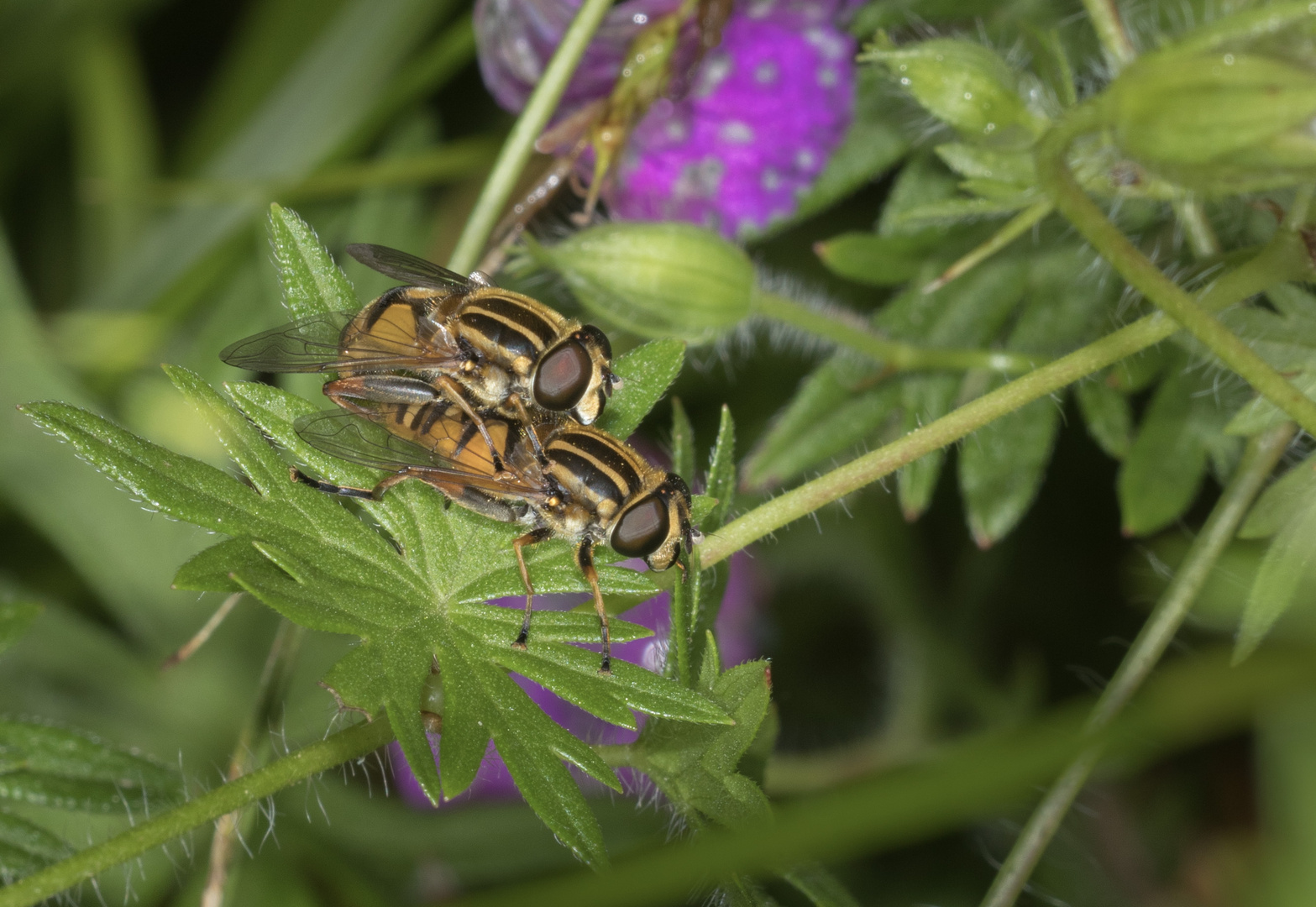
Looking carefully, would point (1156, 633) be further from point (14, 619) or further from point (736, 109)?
point (14, 619)

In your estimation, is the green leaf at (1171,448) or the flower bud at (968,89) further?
the green leaf at (1171,448)

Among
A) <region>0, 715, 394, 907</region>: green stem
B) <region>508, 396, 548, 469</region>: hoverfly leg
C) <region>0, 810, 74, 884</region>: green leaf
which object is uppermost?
<region>508, 396, 548, 469</region>: hoverfly leg

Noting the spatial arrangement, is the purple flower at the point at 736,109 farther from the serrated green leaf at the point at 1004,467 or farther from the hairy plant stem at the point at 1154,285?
the hairy plant stem at the point at 1154,285

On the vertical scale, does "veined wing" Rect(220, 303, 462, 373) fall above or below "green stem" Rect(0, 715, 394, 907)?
above

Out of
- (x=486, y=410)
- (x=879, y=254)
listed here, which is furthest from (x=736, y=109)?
(x=486, y=410)

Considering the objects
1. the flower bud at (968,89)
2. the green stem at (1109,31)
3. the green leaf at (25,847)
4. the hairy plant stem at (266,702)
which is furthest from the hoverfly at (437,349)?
the green stem at (1109,31)

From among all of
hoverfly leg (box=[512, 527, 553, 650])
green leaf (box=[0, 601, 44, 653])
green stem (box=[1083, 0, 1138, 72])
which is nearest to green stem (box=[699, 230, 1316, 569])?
hoverfly leg (box=[512, 527, 553, 650])

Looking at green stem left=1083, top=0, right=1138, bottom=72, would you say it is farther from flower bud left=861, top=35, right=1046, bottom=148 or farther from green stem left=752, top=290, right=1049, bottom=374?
green stem left=752, top=290, right=1049, bottom=374

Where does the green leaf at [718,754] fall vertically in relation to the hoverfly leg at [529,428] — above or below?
below
